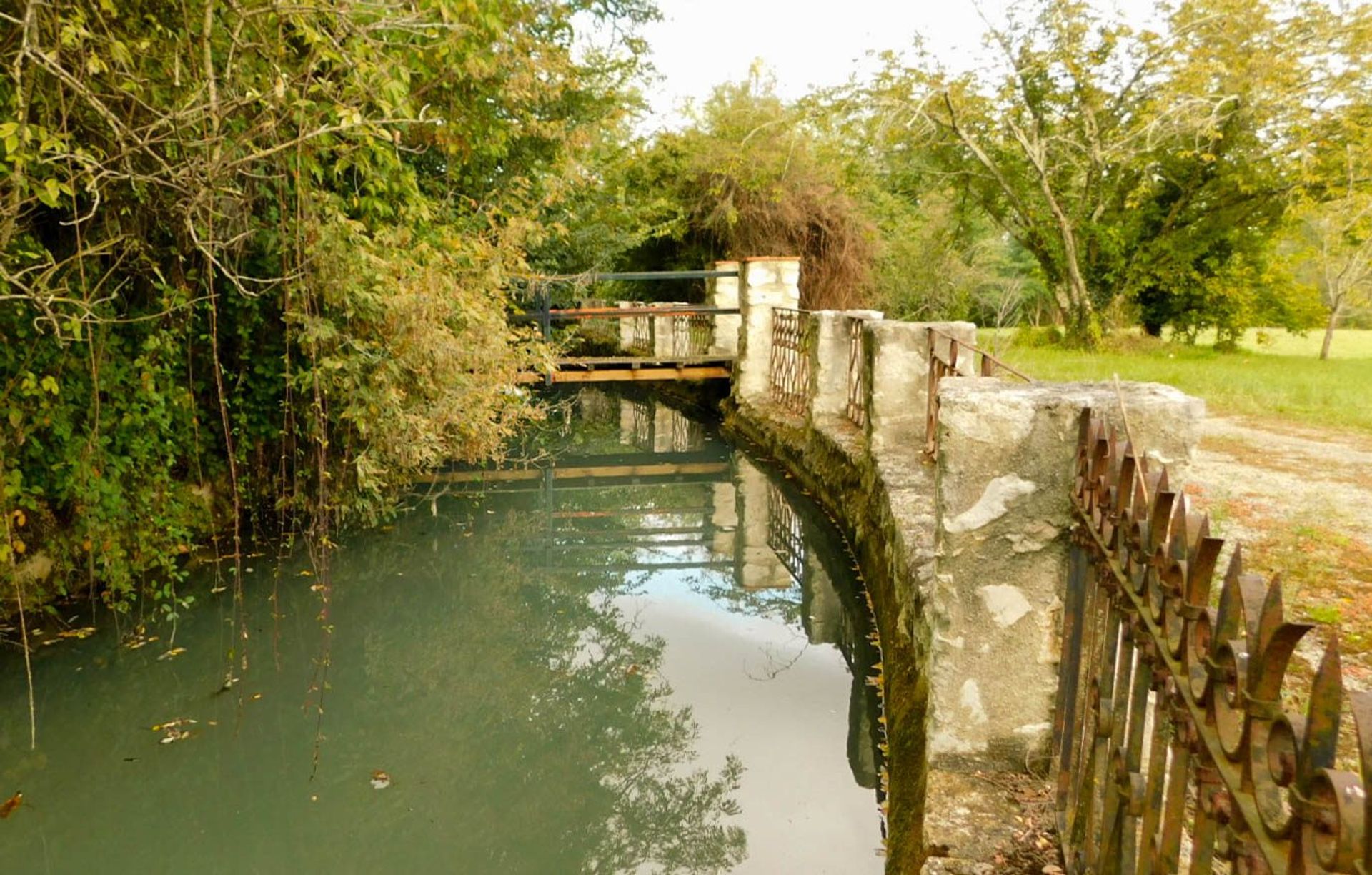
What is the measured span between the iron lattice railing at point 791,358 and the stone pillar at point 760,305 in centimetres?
17

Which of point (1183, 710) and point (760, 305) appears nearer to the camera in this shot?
point (1183, 710)

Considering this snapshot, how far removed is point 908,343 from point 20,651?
5.28 metres

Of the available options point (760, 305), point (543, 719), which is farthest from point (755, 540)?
point (760, 305)

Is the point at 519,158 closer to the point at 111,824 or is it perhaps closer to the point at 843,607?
the point at 843,607

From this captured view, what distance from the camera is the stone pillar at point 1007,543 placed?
235 centimetres

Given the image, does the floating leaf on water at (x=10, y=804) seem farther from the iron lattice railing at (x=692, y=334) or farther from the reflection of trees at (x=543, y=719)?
the iron lattice railing at (x=692, y=334)

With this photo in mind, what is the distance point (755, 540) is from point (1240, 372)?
9.25 metres

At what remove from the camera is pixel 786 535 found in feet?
23.4

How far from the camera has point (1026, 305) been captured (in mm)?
26797

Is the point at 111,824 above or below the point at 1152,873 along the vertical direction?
below

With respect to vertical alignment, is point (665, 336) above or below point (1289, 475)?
above

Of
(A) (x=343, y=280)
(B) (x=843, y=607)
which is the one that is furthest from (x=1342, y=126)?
(A) (x=343, y=280)

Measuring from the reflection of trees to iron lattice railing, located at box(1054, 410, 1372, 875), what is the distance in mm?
1651

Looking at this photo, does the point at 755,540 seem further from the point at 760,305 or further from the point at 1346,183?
the point at 1346,183
